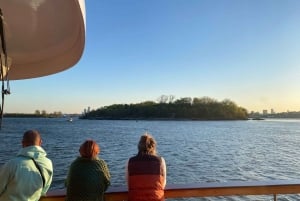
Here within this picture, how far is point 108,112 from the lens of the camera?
159000 mm

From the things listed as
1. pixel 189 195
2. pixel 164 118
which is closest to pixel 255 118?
pixel 164 118

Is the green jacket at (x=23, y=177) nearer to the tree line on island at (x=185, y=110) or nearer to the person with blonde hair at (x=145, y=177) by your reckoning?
the person with blonde hair at (x=145, y=177)

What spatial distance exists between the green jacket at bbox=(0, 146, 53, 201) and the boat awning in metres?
0.58

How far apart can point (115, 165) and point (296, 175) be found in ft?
35.3

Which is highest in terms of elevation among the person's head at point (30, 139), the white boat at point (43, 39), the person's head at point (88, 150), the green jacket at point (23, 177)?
the white boat at point (43, 39)

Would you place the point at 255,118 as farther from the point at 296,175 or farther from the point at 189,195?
the point at 189,195

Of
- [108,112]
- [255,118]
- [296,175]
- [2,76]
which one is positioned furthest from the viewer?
[255,118]

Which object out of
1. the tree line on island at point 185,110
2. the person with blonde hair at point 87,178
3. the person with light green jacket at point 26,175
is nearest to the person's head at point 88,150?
the person with blonde hair at point 87,178

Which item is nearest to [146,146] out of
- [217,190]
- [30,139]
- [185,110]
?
[217,190]

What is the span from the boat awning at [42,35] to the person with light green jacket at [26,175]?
55 cm

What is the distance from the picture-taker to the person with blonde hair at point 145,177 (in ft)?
9.92

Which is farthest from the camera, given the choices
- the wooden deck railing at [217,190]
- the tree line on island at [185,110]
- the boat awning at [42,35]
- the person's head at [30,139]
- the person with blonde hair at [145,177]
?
the tree line on island at [185,110]

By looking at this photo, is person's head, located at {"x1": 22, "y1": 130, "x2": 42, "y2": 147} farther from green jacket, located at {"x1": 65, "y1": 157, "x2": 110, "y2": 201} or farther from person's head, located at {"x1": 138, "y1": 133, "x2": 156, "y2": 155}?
person's head, located at {"x1": 138, "y1": 133, "x2": 156, "y2": 155}

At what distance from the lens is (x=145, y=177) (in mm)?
3062
